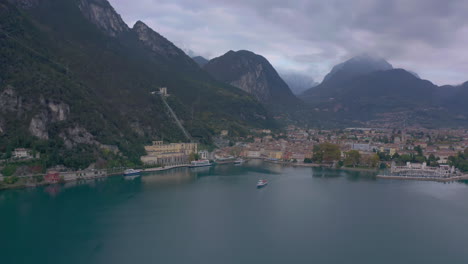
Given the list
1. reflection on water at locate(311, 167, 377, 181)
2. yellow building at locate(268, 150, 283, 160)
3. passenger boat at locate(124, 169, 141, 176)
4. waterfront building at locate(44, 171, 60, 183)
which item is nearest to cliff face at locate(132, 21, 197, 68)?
yellow building at locate(268, 150, 283, 160)

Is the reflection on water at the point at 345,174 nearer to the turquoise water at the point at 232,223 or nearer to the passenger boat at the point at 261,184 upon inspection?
the turquoise water at the point at 232,223

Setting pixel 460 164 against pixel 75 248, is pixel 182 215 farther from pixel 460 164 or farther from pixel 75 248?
pixel 460 164

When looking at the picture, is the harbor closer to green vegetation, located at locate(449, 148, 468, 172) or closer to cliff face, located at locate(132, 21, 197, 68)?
green vegetation, located at locate(449, 148, 468, 172)

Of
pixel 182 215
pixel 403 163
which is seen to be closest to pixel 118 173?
pixel 182 215

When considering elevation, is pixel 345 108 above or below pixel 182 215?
above

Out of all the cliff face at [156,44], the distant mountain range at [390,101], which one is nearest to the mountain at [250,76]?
the distant mountain range at [390,101]
